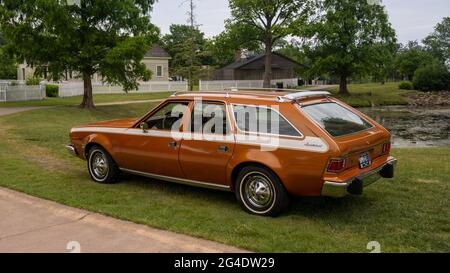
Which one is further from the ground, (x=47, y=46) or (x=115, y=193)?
(x=47, y=46)

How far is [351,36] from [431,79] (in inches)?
624

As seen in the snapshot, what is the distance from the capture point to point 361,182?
557 centimetres

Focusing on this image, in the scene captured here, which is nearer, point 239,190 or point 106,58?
point 239,190

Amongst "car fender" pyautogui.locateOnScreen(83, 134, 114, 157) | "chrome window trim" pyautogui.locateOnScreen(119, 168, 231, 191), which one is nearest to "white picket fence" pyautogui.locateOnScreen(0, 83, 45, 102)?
"car fender" pyautogui.locateOnScreen(83, 134, 114, 157)

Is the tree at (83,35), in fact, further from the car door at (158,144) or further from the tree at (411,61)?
the tree at (411,61)

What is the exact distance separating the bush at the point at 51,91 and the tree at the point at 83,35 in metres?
9.87

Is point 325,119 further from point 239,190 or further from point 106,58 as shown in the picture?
point 106,58

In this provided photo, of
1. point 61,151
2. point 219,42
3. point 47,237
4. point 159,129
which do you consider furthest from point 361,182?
point 219,42

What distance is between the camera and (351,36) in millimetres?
42344

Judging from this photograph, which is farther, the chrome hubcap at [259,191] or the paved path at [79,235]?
the chrome hubcap at [259,191]

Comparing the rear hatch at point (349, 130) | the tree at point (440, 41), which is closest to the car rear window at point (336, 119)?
the rear hatch at point (349, 130)

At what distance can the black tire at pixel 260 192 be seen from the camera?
5801 millimetres

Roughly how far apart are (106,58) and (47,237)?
1996 centimetres

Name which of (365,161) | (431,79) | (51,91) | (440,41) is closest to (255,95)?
(365,161)
